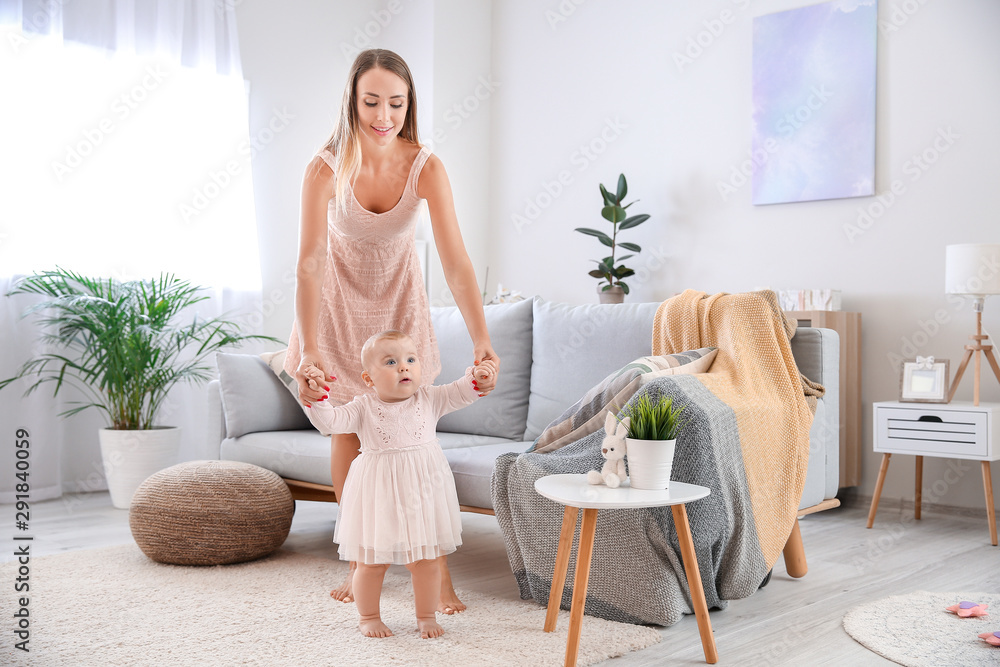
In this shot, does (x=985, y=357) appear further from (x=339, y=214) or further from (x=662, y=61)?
(x=339, y=214)

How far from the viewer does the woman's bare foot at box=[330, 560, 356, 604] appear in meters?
2.21

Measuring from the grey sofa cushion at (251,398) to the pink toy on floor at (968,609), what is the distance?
215 centimetres

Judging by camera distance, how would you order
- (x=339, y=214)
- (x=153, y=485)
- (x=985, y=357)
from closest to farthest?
(x=339, y=214) < (x=153, y=485) < (x=985, y=357)

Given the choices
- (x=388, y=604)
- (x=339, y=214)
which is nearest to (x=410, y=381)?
(x=339, y=214)

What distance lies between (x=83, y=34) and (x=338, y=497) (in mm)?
2869

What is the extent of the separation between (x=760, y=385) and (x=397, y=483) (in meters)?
1.03

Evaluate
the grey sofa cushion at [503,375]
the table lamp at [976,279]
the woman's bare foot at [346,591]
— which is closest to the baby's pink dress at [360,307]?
the woman's bare foot at [346,591]

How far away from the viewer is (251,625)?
2006 mm

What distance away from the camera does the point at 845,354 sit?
11.9ft
